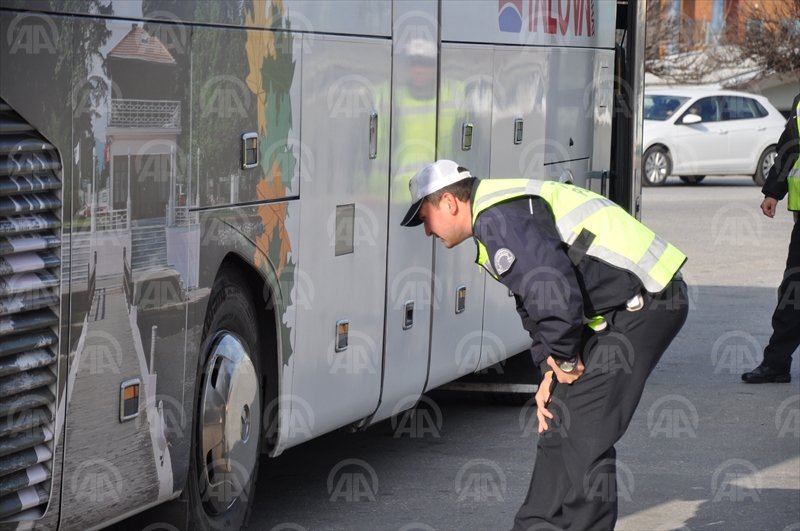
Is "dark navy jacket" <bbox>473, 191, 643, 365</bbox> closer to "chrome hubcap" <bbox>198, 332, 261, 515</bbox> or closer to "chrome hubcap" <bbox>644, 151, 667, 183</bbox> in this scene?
"chrome hubcap" <bbox>198, 332, 261, 515</bbox>

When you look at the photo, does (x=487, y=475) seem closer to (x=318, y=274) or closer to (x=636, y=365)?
(x=318, y=274)

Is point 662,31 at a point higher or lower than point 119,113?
higher

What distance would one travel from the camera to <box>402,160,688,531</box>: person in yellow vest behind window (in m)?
3.81

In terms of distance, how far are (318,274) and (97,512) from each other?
1.54m

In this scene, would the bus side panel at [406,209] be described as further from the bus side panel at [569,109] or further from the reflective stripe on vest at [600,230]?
the bus side panel at [569,109]

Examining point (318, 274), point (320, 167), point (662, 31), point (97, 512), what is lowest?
point (97, 512)

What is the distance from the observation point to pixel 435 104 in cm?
589

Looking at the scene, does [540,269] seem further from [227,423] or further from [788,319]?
[788,319]

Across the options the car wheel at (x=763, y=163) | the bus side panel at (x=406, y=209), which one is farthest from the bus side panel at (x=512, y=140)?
the car wheel at (x=763, y=163)

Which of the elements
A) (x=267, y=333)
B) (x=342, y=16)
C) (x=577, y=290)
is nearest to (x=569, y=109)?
(x=342, y=16)

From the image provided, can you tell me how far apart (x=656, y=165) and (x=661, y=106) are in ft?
3.66

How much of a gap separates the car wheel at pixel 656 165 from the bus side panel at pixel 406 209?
16.5m

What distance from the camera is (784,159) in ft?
27.2

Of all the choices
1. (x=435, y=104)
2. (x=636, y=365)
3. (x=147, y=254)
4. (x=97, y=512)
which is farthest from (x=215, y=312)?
(x=435, y=104)
